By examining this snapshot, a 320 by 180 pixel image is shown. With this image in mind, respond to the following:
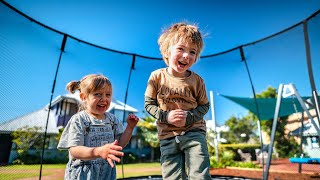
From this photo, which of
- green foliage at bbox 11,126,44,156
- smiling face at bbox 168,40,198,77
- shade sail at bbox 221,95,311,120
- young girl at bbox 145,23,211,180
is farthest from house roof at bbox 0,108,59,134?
shade sail at bbox 221,95,311,120

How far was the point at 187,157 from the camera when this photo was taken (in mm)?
957

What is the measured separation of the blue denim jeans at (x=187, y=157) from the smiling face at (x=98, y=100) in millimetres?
334

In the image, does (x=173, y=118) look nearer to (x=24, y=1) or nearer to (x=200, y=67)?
(x=24, y=1)

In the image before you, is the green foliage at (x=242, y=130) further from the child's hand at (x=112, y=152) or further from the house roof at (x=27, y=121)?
the child's hand at (x=112, y=152)

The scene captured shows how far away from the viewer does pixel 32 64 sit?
2150 mm

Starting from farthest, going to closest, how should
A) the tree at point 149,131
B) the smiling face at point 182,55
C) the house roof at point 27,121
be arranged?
the tree at point 149,131 → the house roof at point 27,121 → the smiling face at point 182,55

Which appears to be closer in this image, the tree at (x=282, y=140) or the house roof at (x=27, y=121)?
the house roof at (x=27, y=121)

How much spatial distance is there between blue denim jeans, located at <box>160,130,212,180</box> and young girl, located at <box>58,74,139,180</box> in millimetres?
210

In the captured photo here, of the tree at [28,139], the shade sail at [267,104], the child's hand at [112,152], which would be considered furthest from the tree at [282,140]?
the child's hand at [112,152]

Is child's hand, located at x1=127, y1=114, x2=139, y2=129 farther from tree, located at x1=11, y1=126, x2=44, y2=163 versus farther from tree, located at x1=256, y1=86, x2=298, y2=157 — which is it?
tree, located at x1=256, y1=86, x2=298, y2=157

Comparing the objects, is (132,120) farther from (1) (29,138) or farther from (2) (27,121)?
(1) (29,138)

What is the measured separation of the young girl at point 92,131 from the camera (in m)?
0.90

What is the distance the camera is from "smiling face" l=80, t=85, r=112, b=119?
1.02 m

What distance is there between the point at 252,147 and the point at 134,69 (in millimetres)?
7168
